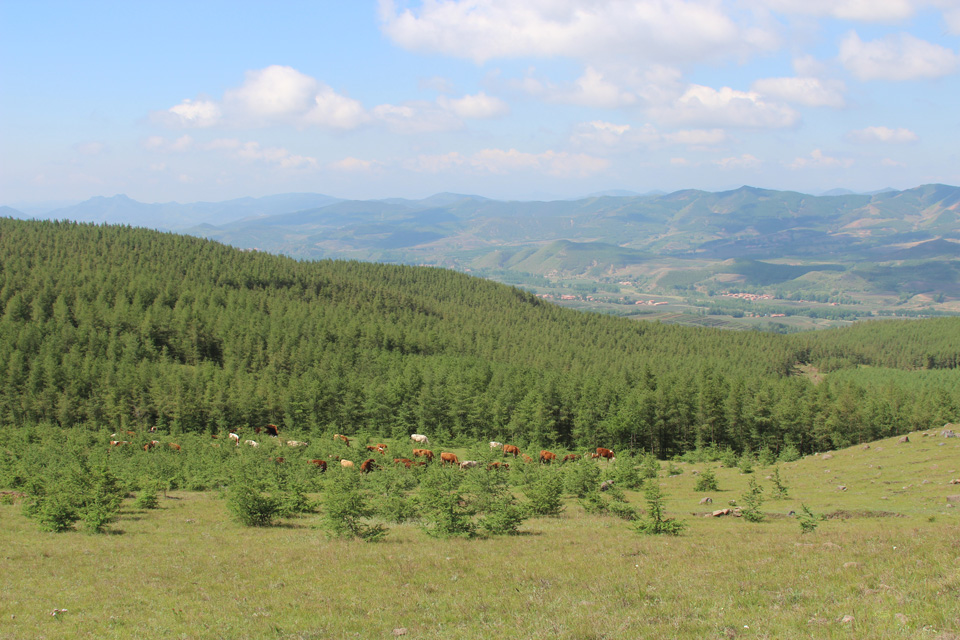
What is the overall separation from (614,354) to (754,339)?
2639 inches

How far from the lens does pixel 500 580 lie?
2005cm

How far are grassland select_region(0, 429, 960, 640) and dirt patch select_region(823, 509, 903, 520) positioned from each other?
5.4 inches

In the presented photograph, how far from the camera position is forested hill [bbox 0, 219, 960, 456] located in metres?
74.4

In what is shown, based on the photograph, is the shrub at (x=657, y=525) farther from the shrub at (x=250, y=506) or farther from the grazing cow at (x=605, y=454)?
the grazing cow at (x=605, y=454)

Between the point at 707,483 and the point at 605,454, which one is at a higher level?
the point at 707,483

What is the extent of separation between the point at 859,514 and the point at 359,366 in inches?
3297

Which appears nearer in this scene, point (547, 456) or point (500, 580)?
point (500, 580)

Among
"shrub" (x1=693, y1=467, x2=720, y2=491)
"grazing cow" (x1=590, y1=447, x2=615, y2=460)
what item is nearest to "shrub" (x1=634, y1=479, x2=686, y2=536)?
"shrub" (x1=693, y1=467, x2=720, y2=491)

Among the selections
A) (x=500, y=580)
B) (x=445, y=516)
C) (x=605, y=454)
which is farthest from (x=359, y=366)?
(x=500, y=580)

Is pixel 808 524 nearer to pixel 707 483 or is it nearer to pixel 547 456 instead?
pixel 707 483

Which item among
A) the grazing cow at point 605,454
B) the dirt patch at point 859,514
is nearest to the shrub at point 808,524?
the dirt patch at point 859,514

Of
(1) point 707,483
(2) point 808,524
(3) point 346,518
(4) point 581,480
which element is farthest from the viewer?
(1) point 707,483

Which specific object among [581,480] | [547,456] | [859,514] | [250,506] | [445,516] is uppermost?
[445,516]

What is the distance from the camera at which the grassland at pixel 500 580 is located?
595 inches
